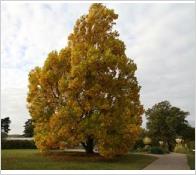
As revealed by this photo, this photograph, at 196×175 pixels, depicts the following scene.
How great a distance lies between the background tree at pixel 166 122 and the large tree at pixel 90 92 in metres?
15.2

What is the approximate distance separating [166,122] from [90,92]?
1791 centimetres

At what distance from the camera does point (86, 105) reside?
1447 centimetres

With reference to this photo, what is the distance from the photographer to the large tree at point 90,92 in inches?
560

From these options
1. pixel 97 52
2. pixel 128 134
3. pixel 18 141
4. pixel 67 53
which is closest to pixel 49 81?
pixel 67 53

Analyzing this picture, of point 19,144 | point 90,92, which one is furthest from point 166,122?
point 90,92

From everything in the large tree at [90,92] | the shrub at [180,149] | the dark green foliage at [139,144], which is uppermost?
the large tree at [90,92]

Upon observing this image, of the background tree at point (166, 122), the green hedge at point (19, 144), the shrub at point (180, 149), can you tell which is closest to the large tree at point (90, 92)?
the green hedge at point (19, 144)

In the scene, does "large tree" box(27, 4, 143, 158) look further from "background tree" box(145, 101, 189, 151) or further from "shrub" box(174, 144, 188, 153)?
"background tree" box(145, 101, 189, 151)

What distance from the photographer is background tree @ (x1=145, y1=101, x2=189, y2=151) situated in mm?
30609

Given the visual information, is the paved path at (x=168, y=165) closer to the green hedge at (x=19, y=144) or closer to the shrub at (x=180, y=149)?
the shrub at (x=180, y=149)

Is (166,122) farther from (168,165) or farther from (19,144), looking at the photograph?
(168,165)

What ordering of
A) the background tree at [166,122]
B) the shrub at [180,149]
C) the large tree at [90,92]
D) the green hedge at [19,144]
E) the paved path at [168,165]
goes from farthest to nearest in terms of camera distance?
the background tree at [166,122]
the shrub at [180,149]
the green hedge at [19,144]
the large tree at [90,92]
the paved path at [168,165]

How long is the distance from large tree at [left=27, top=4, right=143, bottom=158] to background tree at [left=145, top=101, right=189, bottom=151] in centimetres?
1521

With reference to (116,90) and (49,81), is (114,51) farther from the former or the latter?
(49,81)
